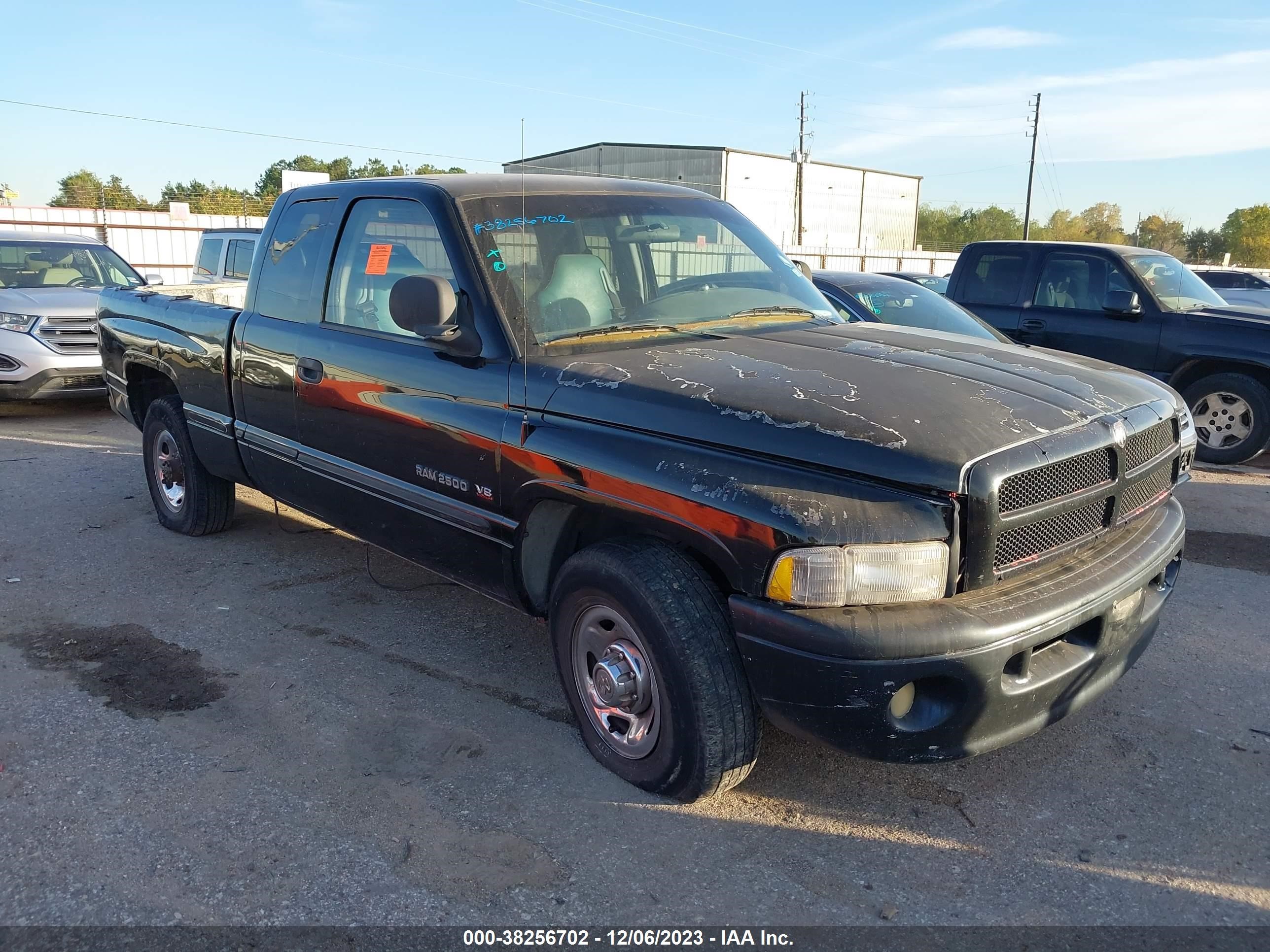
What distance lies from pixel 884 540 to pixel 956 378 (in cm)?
80

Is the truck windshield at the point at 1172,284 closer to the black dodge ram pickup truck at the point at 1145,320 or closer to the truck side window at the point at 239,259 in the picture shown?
the black dodge ram pickup truck at the point at 1145,320

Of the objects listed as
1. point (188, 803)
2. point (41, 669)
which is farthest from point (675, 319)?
point (41, 669)

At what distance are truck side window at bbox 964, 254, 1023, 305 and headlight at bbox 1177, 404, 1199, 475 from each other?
5.66m

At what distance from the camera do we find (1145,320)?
815 centimetres

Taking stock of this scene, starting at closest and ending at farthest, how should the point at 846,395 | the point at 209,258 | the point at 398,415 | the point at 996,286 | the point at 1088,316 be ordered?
the point at 846,395 < the point at 398,415 < the point at 1088,316 < the point at 996,286 < the point at 209,258

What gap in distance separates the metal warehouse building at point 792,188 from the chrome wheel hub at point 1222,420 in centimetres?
2373

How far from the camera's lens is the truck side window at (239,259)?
12.0 meters

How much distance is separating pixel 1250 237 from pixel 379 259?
209 ft

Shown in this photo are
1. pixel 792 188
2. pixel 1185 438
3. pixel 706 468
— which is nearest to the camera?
pixel 706 468

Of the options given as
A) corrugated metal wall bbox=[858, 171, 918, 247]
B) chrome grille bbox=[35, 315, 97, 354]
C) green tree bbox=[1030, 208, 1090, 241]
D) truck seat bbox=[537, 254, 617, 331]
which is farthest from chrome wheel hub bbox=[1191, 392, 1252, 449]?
green tree bbox=[1030, 208, 1090, 241]

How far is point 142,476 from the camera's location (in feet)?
24.1

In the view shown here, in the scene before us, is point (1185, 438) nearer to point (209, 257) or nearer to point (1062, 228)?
point (209, 257)

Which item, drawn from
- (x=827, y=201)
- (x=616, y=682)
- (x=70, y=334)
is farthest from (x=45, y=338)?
(x=827, y=201)

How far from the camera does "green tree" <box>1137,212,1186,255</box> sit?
195 feet
